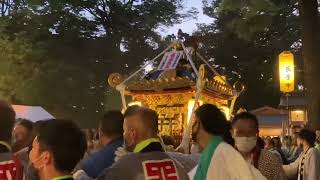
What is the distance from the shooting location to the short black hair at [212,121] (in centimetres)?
329

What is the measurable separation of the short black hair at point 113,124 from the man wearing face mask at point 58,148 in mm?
1351

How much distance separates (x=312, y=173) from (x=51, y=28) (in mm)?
22441

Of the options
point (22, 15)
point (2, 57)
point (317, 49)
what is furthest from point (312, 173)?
point (22, 15)

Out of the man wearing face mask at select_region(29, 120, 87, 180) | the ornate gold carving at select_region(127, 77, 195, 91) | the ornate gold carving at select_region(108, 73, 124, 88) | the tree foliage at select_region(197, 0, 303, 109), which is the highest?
the tree foliage at select_region(197, 0, 303, 109)

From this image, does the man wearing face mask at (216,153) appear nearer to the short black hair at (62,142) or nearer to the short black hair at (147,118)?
the short black hair at (147,118)

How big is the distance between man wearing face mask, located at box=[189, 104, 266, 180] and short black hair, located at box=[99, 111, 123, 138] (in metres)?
0.68

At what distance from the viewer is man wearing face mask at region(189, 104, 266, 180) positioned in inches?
118

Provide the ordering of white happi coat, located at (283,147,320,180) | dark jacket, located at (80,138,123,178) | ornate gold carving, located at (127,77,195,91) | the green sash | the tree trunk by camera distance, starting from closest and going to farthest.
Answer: the green sash
dark jacket, located at (80,138,123,178)
white happi coat, located at (283,147,320,180)
the tree trunk
ornate gold carving, located at (127,77,195,91)

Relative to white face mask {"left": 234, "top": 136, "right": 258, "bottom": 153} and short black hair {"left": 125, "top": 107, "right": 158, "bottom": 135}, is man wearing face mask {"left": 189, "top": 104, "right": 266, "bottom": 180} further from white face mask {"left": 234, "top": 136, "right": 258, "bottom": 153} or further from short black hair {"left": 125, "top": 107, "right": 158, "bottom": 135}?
white face mask {"left": 234, "top": 136, "right": 258, "bottom": 153}

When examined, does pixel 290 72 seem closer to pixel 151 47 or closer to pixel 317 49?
pixel 317 49

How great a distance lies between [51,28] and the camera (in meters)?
27.2

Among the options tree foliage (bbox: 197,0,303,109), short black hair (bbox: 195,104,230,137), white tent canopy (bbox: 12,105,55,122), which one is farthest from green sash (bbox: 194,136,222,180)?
tree foliage (bbox: 197,0,303,109)

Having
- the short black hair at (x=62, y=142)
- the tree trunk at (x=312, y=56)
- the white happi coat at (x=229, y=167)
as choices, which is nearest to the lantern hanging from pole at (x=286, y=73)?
the tree trunk at (x=312, y=56)

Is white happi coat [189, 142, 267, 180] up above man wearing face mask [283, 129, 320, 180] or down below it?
above
